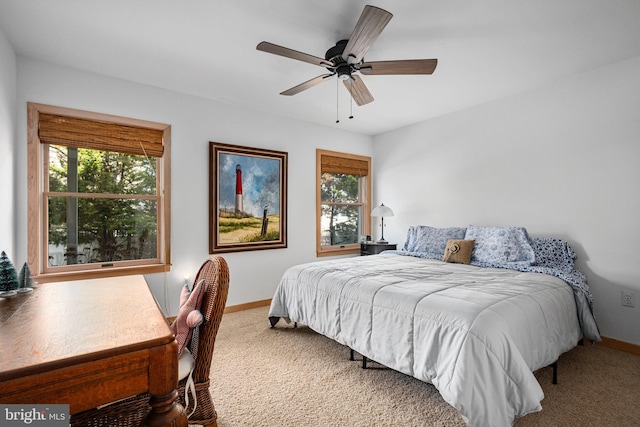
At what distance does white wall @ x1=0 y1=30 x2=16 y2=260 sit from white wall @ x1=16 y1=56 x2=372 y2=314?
10 centimetres

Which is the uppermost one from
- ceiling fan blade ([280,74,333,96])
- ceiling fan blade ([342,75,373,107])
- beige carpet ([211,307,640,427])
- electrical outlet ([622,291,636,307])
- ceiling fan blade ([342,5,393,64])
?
ceiling fan blade ([342,5,393,64])

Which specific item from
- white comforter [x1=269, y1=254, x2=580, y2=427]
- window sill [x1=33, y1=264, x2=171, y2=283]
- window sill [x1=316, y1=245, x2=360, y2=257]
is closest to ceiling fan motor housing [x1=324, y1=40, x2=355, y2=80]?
white comforter [x1=269, y1=254, x2=580, y2=427]

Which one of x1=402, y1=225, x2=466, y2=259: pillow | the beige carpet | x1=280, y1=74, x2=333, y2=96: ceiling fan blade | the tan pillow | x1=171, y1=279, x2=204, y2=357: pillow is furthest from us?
x1=402, y1=225, x2=466, y2=259: pillow

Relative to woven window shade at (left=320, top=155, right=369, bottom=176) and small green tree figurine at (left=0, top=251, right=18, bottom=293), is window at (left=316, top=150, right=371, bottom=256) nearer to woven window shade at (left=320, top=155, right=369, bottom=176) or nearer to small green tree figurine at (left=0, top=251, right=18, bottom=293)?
woven window shade at (left=320, top=155, right=369, bottom=176)

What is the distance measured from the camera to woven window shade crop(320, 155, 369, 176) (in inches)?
187

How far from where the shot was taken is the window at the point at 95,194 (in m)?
2.79

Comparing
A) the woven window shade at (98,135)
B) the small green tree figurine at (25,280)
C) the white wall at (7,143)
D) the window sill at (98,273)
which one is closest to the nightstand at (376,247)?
the window sill at (98,273)

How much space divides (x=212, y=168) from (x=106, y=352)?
3.01 meters

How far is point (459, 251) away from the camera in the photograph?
10.9ft

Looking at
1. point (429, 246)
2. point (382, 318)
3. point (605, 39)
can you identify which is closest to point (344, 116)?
point (429, 246)

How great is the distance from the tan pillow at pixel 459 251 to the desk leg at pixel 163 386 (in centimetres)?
300

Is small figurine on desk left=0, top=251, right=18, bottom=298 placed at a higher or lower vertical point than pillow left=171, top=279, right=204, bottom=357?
higher

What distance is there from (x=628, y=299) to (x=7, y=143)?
5374 millimetres

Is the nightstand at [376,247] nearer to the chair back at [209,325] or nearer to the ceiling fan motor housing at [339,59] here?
the ceiling fan motor housing at [339,59]
